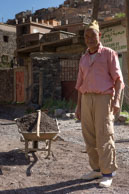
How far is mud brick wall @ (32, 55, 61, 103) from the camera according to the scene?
13875 millimetres

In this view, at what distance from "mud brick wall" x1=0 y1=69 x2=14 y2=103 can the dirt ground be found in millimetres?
10575

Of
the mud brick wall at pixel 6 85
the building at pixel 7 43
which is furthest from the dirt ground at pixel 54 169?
the building at pixel 7 43

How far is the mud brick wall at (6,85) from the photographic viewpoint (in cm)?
1741

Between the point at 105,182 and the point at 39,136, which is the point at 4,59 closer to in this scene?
the point at 39,136

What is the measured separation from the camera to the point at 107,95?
11.3 ft

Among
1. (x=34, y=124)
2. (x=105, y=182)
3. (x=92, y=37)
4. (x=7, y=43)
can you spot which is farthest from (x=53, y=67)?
(x=7, y=43)

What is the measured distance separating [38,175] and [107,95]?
1.55m

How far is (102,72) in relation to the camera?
3.48 meters

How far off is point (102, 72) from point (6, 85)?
1476 cm

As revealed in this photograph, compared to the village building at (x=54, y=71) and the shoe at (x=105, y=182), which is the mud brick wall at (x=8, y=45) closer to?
the village building at (x=54, y=71)

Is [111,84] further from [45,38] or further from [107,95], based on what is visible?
[45,38]

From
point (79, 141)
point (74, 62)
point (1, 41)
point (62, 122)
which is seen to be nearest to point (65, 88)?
point (74, 62)

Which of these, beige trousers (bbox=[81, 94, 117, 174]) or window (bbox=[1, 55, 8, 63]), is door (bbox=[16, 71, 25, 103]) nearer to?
beige trousers (bbox=[81, 94, 117, 174])

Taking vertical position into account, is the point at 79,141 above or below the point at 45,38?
below
